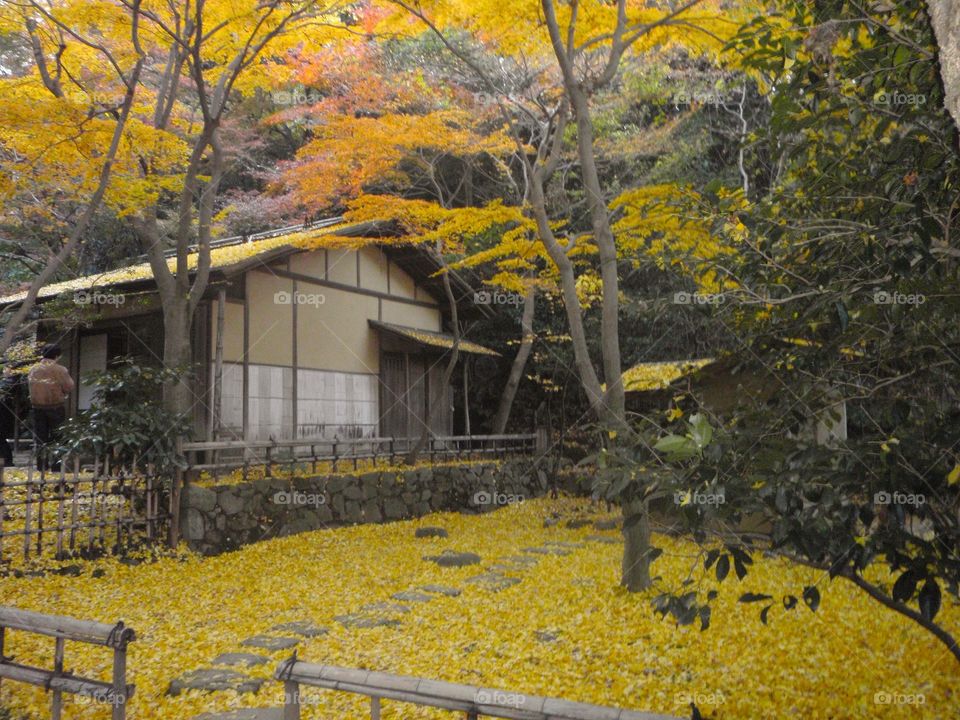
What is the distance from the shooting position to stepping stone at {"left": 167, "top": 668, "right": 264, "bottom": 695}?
214 inches

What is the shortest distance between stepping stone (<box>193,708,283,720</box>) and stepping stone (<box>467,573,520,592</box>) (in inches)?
157

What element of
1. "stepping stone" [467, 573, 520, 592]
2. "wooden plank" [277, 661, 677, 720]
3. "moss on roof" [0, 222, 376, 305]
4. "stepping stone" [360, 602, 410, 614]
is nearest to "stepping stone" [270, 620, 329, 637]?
"stepping stone" [360, 602, 410, 614]

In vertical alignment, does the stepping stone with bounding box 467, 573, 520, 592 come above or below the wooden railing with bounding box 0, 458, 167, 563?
below

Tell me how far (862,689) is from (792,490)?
3.06m

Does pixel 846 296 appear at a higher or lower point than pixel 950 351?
higher

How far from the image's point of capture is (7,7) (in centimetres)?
920

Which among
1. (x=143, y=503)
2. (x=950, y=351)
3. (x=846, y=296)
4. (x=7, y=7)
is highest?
(x=7, y=7)

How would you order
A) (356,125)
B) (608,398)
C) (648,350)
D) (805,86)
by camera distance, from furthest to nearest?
(648,350)
(356,125)
(608,398)
(805,86)

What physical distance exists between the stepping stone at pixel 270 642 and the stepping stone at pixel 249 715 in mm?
1433

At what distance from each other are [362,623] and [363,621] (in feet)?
0.26

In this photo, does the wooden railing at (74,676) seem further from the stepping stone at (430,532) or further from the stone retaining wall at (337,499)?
the stepping stone at (430,532)

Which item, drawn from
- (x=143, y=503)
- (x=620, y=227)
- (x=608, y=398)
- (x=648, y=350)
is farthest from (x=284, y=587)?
(x=648, y=350)

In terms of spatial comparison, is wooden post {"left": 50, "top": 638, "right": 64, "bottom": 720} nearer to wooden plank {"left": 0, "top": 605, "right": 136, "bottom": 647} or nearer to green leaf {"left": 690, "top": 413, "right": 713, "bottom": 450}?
wooden plank {"left": 0, "top": 605, "right": 136, "bottom": 647}

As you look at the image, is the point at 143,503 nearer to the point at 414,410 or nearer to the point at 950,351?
the point at 414,410
